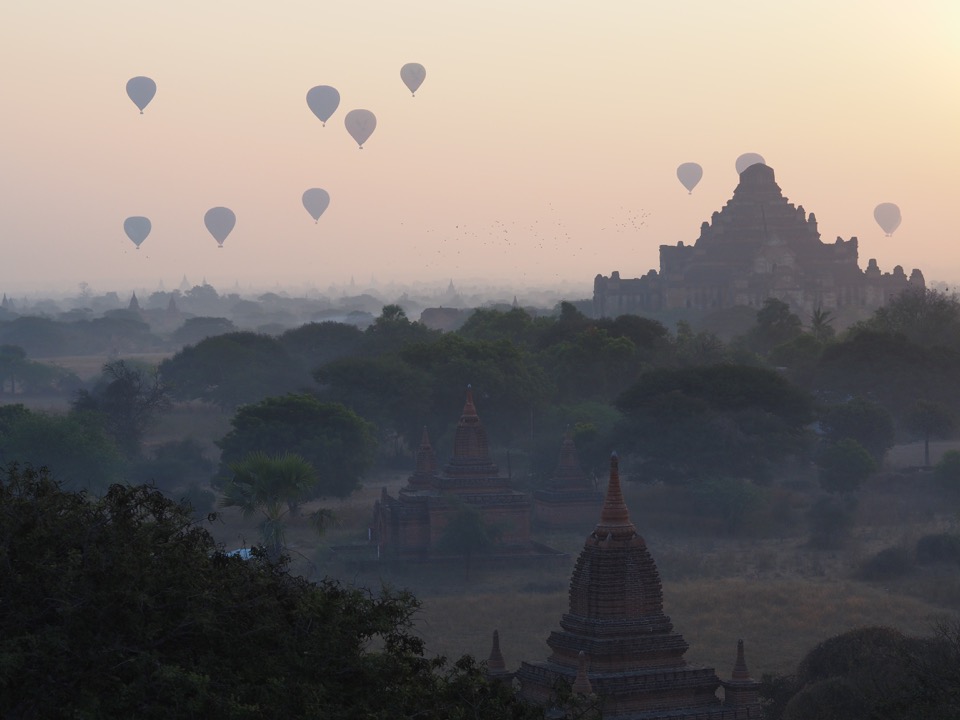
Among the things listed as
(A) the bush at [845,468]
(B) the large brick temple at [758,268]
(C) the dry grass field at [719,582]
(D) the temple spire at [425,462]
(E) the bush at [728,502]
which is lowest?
(C) the dry grass field at [719,582]

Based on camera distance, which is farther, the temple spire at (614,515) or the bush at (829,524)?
the bush at (829,524)

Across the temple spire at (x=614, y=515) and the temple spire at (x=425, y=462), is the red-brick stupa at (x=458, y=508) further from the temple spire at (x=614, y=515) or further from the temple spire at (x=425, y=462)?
the temple spire at (x=614, y=515)

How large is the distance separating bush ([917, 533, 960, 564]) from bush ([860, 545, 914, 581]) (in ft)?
1.43

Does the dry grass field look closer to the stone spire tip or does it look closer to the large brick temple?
the stone spire tip

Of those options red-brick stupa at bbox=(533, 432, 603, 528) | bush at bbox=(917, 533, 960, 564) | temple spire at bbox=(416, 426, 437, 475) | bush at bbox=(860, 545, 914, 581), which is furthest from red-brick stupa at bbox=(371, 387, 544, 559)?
bush at bbox=(917, 533, 960, 564)

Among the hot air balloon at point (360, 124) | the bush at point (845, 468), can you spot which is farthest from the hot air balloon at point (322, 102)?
the bush at point (845, 468)

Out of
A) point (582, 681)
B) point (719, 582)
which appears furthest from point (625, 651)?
point (719, 582)

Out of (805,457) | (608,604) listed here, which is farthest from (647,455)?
(608,604)

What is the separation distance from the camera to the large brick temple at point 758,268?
174 m

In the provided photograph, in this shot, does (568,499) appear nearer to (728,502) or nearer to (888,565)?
(728,502)

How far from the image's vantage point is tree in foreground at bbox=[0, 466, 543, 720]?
20625 millimetres

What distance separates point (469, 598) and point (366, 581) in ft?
13.9

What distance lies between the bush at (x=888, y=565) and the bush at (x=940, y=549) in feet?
1.43

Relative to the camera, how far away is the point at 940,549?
66.5m
